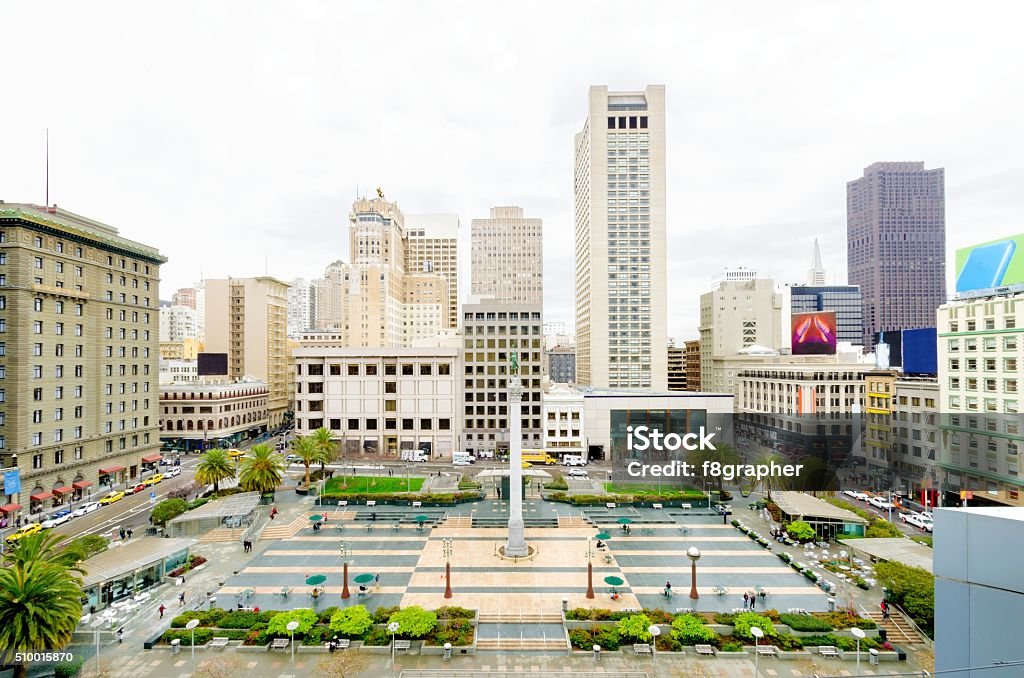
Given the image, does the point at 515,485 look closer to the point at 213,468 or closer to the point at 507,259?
the point at 213,468

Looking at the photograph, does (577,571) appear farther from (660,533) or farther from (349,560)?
(349,560)

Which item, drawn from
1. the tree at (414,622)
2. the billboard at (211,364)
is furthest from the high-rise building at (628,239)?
the tree at (414,622)

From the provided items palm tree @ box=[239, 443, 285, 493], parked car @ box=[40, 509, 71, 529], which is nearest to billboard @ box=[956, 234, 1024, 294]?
palm tree @ box=[239, 443, 285, 493]

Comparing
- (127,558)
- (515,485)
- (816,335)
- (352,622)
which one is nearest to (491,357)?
(515,485)

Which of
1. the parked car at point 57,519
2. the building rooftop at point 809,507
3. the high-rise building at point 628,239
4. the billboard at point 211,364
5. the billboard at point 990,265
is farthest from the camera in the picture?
Result: the high-rise building at point 628,239

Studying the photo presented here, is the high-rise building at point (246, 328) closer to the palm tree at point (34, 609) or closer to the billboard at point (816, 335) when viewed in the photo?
the palm tree at point (34, 609)

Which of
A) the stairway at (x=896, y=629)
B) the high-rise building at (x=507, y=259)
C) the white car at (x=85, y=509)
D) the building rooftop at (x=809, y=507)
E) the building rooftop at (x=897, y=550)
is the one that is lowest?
the stairway at (x=896, y=629)

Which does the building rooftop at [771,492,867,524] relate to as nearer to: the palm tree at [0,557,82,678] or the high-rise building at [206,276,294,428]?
the palm tree at [0,557,82,678]
